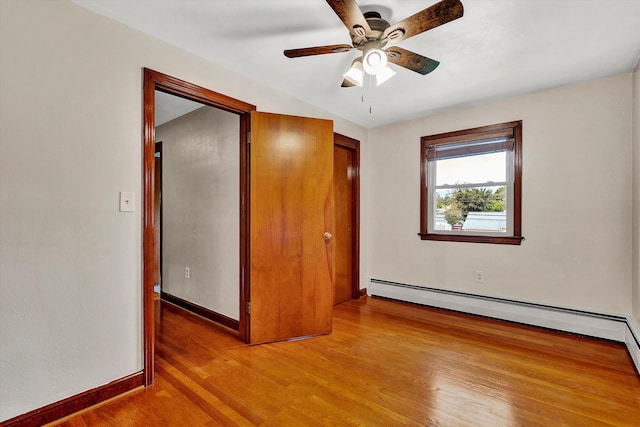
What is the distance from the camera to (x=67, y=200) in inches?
65.1

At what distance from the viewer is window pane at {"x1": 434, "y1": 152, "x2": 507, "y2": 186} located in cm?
322

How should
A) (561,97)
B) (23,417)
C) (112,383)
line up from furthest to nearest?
(561,97), (112,383), (23,417)

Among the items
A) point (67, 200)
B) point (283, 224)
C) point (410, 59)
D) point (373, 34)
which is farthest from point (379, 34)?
point (67, 200)

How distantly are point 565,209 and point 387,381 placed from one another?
2.35 meters

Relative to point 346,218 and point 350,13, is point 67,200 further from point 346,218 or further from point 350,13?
point 346,218

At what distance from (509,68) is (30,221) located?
136 inches

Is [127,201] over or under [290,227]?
over

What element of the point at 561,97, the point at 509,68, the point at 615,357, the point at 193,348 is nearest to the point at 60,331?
the point at 193,348

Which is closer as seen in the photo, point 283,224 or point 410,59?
point 410,59

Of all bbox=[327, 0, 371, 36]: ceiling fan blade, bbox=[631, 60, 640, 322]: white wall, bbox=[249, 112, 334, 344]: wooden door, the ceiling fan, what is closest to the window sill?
bbox=[631, 60, 640, 322]: white wall

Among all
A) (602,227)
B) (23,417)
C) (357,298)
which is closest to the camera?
(23,417)

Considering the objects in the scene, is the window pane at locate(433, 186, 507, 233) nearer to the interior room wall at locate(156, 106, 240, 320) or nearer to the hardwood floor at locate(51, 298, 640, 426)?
the hardwood floor at locate(51, 298, 640, 426)

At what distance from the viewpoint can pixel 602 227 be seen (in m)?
2.64

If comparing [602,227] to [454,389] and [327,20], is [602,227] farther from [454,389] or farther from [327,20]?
[327,20]
